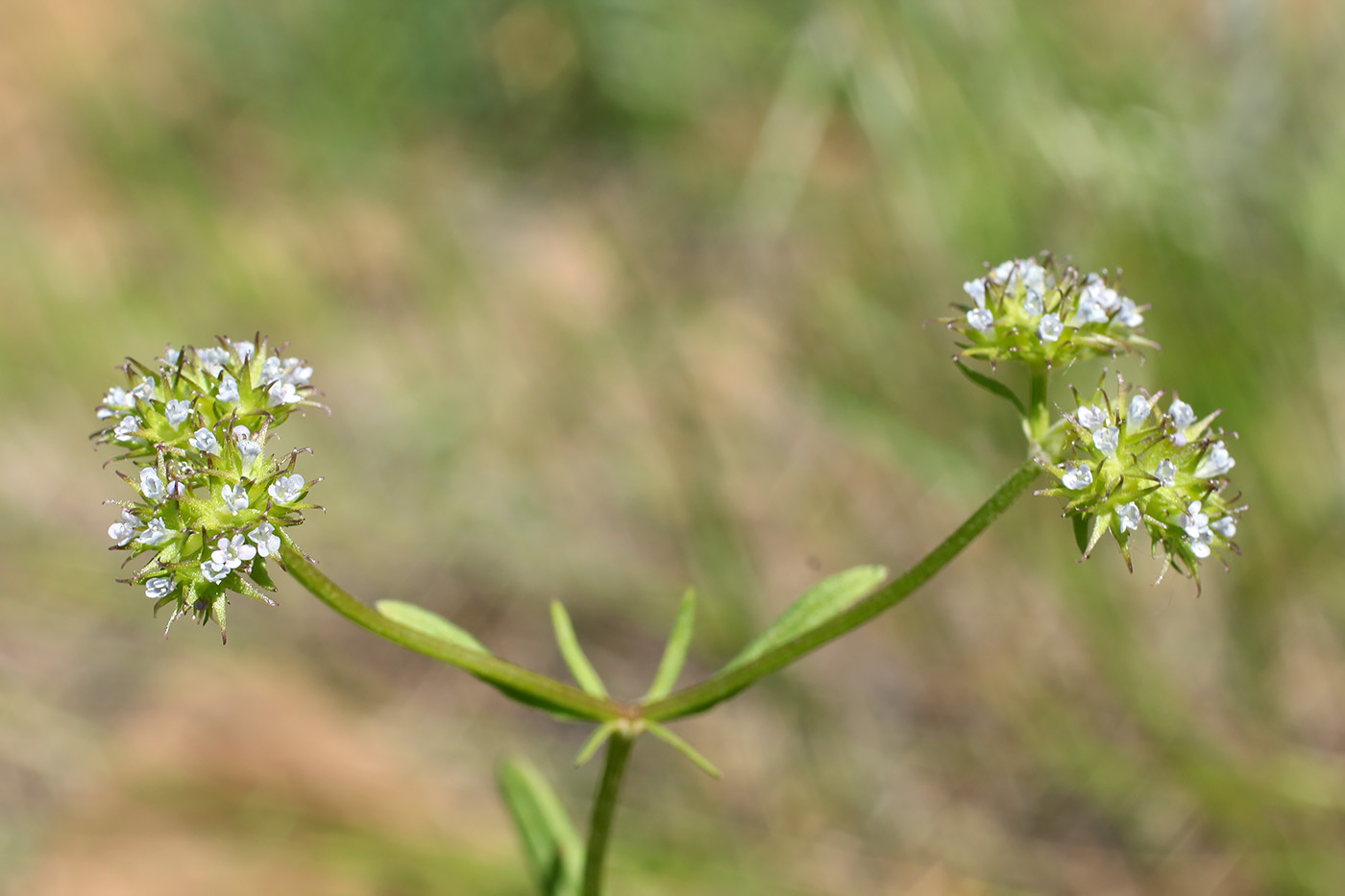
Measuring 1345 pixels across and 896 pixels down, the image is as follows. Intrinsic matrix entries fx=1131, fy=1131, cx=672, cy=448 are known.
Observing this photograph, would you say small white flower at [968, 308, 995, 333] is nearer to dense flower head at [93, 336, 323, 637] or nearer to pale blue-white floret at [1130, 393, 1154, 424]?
pale blue-white floret at [1130, 393, 1154, 424]

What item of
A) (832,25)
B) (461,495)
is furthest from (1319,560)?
(461,495)

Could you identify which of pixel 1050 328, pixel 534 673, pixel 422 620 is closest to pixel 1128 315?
pixel 1050 328

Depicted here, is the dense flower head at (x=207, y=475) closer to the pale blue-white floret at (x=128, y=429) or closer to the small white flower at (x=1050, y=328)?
the pale blue-white floret at (x=128, y=429)

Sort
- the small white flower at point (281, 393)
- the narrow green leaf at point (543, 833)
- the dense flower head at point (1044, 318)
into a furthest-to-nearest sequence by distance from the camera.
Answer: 1. the narrow green leaf at point (543, 833)
2. the dense flower head at point (1044, 318)
3. the small white flower at point (281, 393)

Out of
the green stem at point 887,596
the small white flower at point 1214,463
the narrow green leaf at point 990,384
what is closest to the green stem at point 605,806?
the green stem at point 887,596

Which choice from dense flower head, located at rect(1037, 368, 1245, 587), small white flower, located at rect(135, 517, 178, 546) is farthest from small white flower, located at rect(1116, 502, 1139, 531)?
small white flower, located at rect(135, 517, 178, 546)

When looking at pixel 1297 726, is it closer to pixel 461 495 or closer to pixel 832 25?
pixel 832 25
